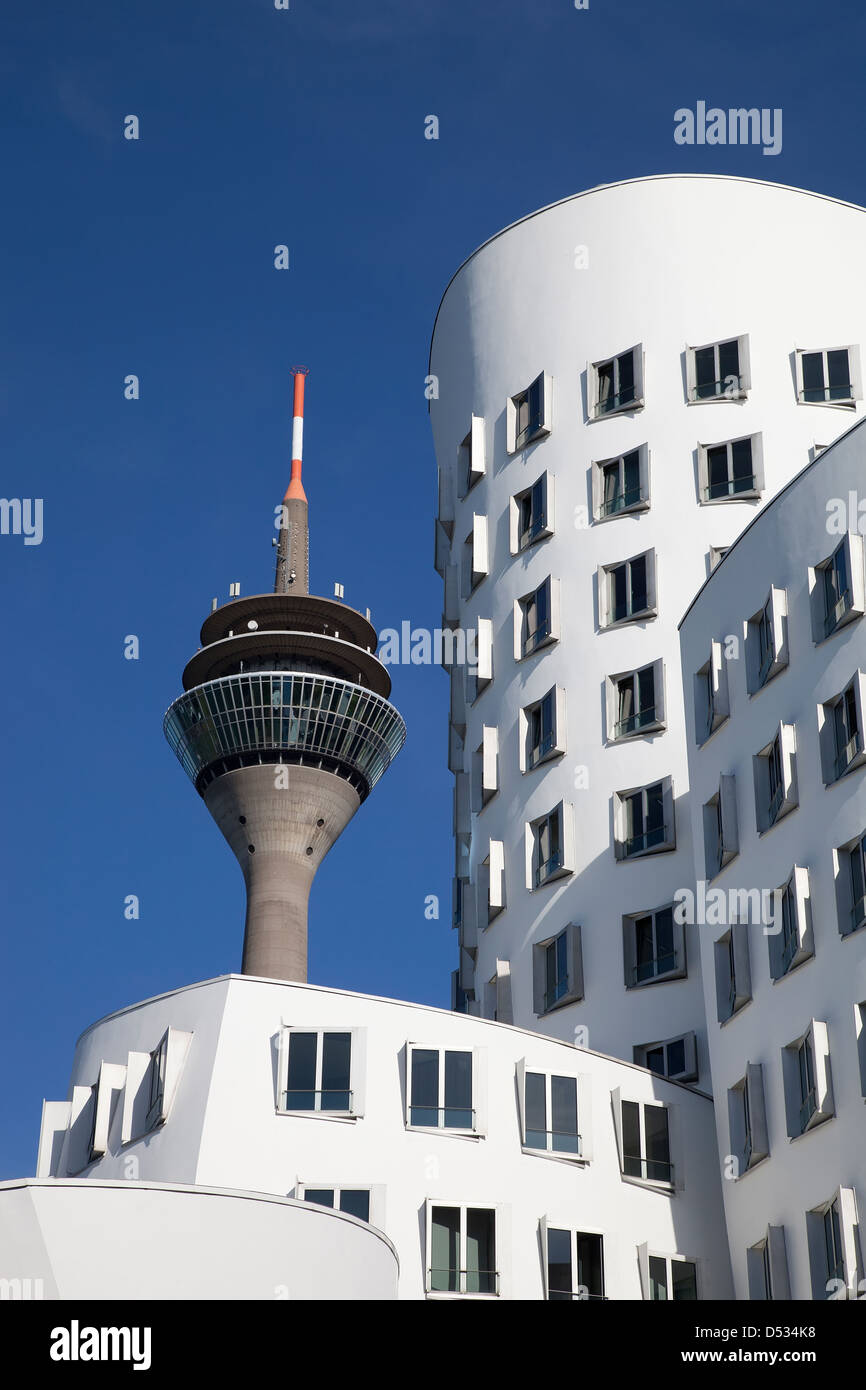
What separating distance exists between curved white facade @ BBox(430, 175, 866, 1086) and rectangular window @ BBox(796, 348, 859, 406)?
0.08m

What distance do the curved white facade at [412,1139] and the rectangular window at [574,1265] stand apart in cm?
5

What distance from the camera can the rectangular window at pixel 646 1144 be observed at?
34894 millimetres

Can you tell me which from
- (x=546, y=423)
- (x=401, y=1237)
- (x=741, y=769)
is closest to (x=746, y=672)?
(x=741, y=769)

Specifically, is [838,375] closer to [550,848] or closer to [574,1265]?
[550,848]

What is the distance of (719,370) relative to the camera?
45.5 meters

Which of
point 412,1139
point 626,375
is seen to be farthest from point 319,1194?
point 626,375

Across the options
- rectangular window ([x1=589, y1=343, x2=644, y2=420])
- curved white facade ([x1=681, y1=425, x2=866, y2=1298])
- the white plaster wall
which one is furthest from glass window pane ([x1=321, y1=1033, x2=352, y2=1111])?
rectangular window ([x1=589, y1=343, x2=644, y2=420])

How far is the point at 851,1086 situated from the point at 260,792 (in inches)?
2091

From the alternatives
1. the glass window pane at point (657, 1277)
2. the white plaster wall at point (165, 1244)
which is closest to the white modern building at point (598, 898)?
the white plaster wall at point (165, 1244)

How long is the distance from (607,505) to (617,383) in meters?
3.30

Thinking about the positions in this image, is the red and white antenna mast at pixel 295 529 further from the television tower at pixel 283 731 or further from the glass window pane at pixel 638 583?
the glass window pane at pixel 638 583

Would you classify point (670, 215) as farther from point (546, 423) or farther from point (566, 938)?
point (566, 938)
